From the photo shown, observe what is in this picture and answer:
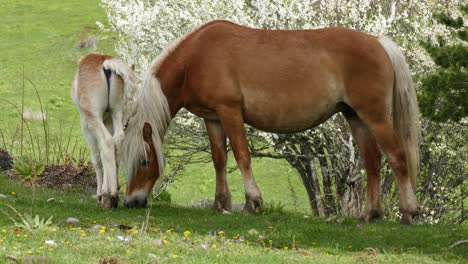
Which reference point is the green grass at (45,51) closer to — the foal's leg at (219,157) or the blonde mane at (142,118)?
the foal's leg at (219,157)

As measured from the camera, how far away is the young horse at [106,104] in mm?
10258

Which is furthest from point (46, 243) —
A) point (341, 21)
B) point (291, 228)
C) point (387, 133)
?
point (341, 21)

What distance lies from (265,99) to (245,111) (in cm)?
31

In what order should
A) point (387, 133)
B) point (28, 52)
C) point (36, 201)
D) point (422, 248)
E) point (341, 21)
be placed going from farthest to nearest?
point (28, 52), point (341, 21), point (36, 201), point (387, 133), point (422, 248)

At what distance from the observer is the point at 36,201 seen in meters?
10.9

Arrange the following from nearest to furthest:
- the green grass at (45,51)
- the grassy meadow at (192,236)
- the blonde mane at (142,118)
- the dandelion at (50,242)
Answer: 1. the grassy meadow at (192,236)
2. the dandelion at (50,242)
3. the blonde mane at (142,118)
4. the green grass at (45,51)

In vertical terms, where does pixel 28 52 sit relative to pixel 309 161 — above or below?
below

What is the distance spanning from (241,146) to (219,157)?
62cm

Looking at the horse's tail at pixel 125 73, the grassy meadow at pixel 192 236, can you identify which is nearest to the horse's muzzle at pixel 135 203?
the grassy meadow at pixel 192 236

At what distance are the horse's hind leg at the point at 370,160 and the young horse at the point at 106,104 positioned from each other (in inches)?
114

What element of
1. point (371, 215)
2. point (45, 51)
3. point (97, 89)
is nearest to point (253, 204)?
point (371, 215)

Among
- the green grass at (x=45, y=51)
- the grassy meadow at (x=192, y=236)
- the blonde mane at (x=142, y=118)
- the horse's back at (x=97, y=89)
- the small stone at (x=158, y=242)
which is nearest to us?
the grassy meadow at (x=192, y=236)

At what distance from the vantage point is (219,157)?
1105 centimetres

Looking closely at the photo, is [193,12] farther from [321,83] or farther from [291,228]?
[291,228]
